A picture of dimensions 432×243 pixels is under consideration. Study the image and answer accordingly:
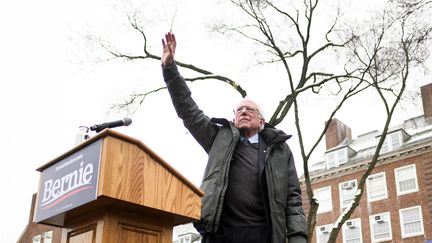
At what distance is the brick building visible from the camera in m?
29.8

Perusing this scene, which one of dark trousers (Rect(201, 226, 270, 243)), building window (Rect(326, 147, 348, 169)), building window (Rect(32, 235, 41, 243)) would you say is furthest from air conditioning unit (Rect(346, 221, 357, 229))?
dark trousers (Rect(201, 226, 270, 243))

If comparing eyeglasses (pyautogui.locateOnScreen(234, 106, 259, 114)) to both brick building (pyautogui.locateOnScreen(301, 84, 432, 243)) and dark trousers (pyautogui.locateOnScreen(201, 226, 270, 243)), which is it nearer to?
dark trousers (pyautogui.locateOnScreen(201, 226, 270, 243))

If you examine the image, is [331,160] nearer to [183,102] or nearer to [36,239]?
[36,239]

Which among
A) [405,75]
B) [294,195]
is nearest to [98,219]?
[294,195]

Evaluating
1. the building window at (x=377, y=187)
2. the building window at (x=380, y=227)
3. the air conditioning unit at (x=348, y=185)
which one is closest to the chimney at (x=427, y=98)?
the building window at (x=377, y=187)

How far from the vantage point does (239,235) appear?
10.9 ft

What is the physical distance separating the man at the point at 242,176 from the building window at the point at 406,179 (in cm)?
2912

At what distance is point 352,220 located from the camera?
32.7 meters

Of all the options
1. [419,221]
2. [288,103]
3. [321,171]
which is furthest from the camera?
[321,171]

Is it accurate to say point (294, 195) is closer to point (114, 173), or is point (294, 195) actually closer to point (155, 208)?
point (155, 208)

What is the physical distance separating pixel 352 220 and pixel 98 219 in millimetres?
32018

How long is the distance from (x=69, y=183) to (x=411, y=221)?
3003 cm

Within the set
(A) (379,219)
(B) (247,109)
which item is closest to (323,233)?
(A) (379,219)

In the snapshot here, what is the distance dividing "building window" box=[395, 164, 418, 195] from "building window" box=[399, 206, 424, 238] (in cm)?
118
